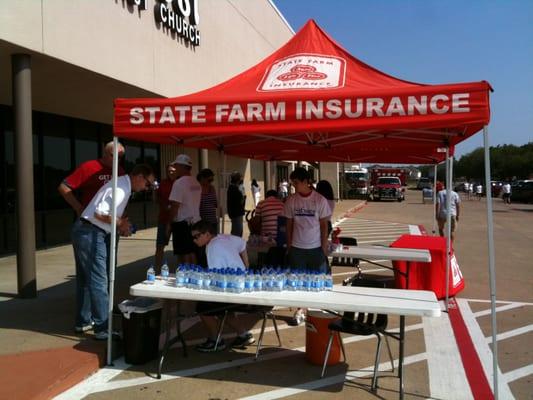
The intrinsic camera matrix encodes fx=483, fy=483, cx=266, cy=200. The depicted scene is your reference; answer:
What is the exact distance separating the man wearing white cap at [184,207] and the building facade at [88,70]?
2156mm

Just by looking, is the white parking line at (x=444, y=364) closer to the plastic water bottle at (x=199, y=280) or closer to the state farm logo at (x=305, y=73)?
the plastic water bottle at (x=199, y=280)

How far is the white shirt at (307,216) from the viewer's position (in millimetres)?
5234

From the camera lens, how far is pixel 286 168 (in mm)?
35344

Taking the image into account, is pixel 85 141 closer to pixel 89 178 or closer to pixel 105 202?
pixel 89 178

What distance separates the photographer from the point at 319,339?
14.7 feet

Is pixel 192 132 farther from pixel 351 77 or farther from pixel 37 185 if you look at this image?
pixel 37 185

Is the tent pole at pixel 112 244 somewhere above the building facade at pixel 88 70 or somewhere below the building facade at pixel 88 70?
below

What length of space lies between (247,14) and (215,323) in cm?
1796

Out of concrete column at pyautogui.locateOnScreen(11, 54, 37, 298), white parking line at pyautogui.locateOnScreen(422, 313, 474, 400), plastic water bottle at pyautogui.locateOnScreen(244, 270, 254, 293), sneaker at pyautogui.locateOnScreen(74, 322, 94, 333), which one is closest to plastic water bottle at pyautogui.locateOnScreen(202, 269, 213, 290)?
plastic water bottle at pyautogui.locateOnScreen(244, 270, 254, 293)

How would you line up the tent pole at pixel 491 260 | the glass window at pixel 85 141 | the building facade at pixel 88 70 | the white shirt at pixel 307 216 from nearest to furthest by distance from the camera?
the tent pole at pixel 491 260, the white shirt at pixel 307 216, the building facade at pixel 88 70, the glass window at pixel 85 141

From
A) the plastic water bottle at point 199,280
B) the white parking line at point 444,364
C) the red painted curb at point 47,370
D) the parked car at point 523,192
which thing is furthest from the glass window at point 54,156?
the parked car at point 523,192

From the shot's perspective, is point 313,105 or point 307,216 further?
point 307,216

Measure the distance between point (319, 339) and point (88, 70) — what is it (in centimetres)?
644

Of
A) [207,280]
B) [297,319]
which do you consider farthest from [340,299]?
[297,319]
